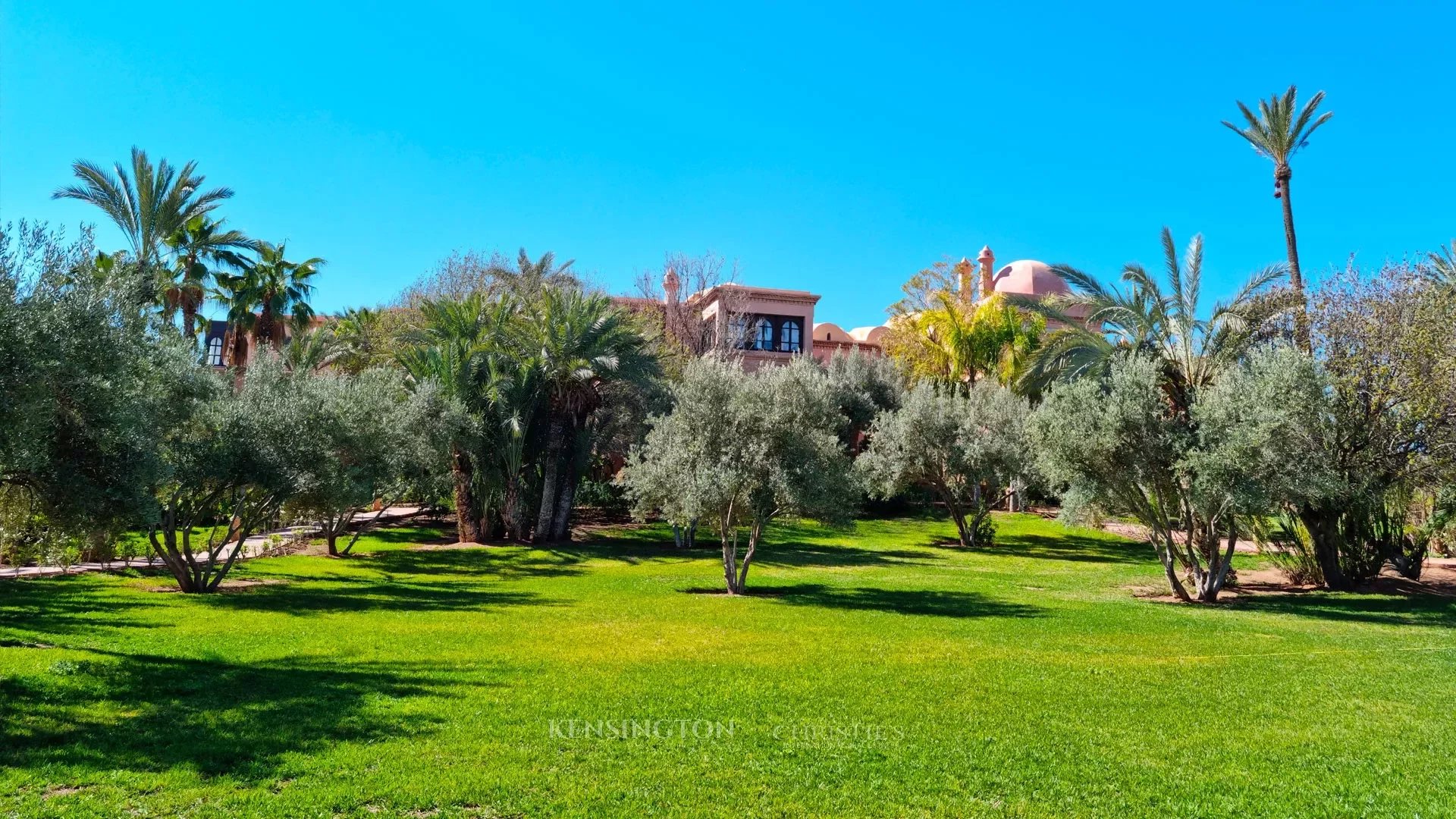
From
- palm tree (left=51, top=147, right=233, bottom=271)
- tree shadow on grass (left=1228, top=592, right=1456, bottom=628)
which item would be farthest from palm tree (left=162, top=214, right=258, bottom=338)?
tree shadow on grass (left=1228, top=592, right=1456, bottom=628)

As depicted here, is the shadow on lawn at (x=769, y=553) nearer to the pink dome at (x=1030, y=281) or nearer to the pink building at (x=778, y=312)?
the pink building at (x=778, y=312)

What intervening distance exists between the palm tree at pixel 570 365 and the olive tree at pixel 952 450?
8.78 m

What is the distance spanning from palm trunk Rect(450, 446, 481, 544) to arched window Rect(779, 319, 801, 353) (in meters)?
33.4

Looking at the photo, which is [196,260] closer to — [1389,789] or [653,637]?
[653,637]

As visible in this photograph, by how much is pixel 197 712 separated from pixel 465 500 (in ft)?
70.7

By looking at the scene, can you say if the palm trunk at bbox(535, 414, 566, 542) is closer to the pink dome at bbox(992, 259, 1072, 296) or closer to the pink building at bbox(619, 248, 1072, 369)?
the pink building at bbox(619, 248, 1072, 369)

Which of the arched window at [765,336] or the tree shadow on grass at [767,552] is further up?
the arched window at [765,336]

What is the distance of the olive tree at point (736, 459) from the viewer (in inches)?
645

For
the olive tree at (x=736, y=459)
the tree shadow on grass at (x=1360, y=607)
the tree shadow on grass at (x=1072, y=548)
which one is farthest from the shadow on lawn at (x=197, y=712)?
the tree shadow on grass at (x=1072, y=548)

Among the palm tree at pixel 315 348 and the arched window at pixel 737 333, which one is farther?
the arched window at pixel 737 333

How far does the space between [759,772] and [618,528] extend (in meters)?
27.3

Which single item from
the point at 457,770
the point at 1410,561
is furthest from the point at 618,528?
the point at 457,770

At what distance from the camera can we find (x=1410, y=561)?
20.8m

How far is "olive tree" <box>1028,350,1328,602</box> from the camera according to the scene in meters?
15.5
